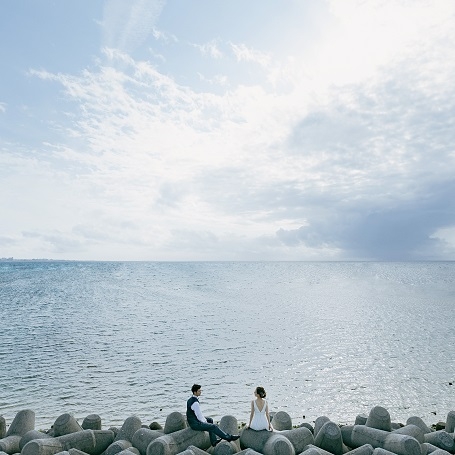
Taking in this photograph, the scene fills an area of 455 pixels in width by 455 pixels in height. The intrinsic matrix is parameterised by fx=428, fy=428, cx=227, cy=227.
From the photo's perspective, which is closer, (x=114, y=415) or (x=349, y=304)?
(x=114, y=415)

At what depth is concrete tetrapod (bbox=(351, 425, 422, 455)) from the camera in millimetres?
9414

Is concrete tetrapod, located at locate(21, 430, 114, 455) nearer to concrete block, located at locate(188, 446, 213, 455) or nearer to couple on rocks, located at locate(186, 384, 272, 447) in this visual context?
couple on rocks, located at locate(186, 384, 272, 447)

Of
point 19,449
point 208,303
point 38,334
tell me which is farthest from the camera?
point 208,303

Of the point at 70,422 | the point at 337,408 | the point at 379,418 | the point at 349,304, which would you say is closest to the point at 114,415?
the point at 70,422

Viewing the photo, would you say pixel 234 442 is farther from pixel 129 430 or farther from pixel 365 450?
pixel 365 450

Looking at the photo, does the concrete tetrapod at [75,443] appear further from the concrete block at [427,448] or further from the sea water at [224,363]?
the concrete block at [427,448]

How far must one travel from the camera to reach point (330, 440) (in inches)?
405

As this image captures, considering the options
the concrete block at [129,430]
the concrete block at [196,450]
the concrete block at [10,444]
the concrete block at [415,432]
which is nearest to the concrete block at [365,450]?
→ the concrete block at [415,432]

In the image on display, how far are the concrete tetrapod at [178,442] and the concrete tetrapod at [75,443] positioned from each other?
1730mm

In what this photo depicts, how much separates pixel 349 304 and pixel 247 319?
23.5 metres

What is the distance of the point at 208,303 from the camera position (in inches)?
2362

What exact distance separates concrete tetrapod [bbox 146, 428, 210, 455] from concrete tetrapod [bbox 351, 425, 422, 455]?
3752 mm

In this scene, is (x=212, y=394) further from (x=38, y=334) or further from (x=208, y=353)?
(x=38, y=334)

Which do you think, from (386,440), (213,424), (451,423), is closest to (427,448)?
(386,440)
